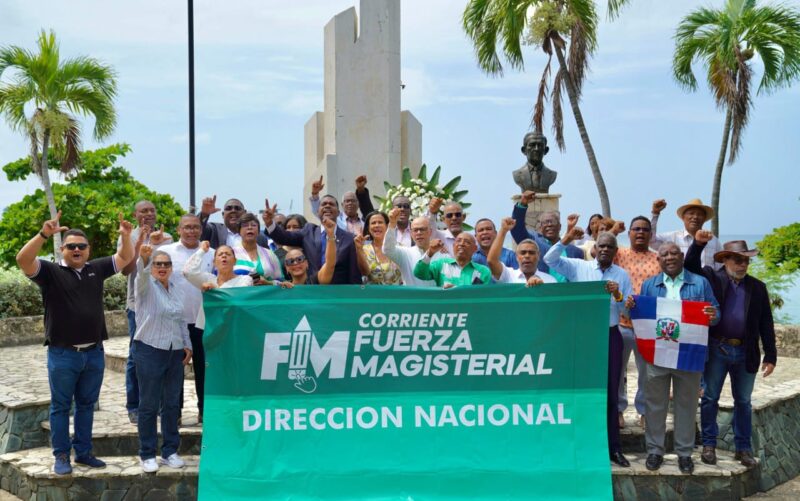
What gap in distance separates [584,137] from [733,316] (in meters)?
14.4

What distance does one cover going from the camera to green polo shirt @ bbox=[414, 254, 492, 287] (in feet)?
20.9

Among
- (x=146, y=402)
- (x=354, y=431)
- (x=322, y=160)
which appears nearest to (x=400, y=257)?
(x=354, y=431)

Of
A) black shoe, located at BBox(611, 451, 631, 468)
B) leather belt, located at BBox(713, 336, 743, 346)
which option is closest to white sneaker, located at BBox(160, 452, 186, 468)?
black shoe, located at BBox(611, 451, 631, 468)

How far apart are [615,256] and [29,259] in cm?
472

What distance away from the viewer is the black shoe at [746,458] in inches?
272

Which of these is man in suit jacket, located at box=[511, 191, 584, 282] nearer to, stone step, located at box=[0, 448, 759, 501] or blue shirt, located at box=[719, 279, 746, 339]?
blue shirt, located at box=[719, 279, 746, 339]

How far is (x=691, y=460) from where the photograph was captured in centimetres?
662

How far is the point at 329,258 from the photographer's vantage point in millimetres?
6551

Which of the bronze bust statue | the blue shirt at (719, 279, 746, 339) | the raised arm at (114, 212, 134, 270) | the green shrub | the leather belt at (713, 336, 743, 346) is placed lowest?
the green shrub

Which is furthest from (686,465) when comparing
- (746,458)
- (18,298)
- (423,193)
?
(18,298)

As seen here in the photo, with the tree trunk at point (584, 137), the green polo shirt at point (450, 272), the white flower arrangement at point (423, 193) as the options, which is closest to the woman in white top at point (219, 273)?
the green polo shirt at point (450, 272)

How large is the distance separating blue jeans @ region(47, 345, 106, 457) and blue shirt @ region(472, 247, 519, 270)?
3203 millimetres

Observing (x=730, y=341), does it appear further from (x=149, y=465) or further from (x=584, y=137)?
(x=584, y=137)

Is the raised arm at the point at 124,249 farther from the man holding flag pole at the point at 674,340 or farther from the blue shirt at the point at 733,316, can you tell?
the blue shirt at the point at 733,316
